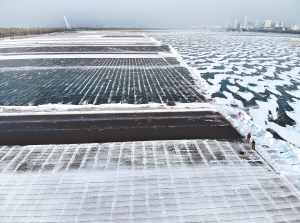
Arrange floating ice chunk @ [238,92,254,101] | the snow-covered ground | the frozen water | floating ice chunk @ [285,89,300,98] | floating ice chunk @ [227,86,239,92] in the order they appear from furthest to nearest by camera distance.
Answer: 1. floating ice chunk @ [227,86,239,92]
2. floating ice chunk @ [285,89,300,98]
3. floating ice chunk @ [238,92,254,101]
4. the snow-covered ground
5. the frozen water

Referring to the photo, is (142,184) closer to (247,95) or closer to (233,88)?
(247,95)

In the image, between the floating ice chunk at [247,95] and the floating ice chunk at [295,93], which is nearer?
the floating ice chunk at [247,95]

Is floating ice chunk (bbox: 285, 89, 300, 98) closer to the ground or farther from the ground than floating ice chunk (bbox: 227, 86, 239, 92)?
closer to the ground

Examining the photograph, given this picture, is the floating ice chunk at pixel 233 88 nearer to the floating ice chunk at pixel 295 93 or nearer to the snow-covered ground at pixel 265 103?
the snow-covered ground at pixel 265 103

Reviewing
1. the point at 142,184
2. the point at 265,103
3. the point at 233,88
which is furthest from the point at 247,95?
the point at 142,184

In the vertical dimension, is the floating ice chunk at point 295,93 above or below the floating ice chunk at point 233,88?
below

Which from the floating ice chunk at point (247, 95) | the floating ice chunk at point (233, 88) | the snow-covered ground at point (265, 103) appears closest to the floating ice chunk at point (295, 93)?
the snow-covered ground at point (265, 103)

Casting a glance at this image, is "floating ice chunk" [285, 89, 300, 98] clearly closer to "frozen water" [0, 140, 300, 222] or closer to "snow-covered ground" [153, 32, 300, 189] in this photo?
"snow-covered ground" [153, 32, 300, 189]

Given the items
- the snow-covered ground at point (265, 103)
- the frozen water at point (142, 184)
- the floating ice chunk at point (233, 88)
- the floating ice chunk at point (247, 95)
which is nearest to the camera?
the frozen water at point (142, 184)

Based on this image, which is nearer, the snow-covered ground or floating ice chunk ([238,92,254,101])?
the snow-covered ground

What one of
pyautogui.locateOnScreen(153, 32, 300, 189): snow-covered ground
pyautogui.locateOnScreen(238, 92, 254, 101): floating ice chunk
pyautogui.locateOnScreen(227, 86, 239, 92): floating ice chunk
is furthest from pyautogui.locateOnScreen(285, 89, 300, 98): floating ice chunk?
pyautogui.locateOnScreen(227, 86, 239, 92): floating ice chunk

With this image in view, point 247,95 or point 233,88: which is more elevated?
point 233,88

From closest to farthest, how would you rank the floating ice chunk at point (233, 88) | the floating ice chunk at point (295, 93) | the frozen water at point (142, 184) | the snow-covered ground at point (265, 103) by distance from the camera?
the frozen water at point (142, 184)
the snow-covered ground at point (265, 103)
the floating ice chunk at point (295, 93)
the floating ice chunk at point (233, 88)
